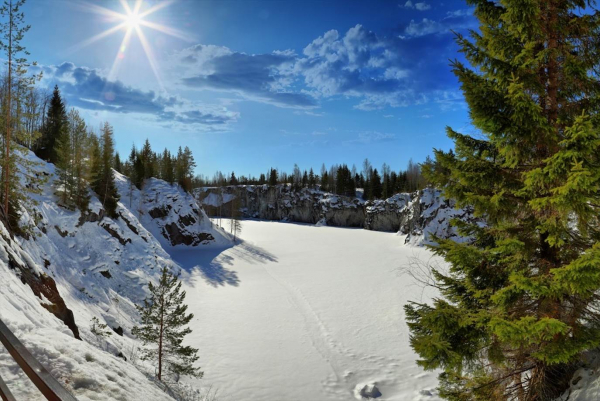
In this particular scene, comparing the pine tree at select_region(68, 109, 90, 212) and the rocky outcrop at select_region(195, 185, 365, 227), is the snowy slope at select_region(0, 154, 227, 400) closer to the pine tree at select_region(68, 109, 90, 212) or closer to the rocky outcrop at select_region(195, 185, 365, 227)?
the pine tree at select_region(68, 109, 90, 212)

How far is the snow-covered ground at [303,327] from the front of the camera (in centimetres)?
1427

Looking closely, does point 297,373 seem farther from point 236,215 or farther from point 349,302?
point 236,215

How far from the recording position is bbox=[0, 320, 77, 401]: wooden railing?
1904mm

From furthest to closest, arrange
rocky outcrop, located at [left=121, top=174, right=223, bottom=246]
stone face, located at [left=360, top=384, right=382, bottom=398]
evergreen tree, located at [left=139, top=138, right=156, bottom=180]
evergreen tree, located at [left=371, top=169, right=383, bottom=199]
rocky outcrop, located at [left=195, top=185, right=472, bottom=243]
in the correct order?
evergreen tree, located at [left=371, top=169, right=383, bottom=199] → evergreen tree, located at [left=139, top=138, right=156, bottom=180] → rocky outcrop, located at [left=195, top=185, right=472, bottom=243] → rocky outcrop, located at [left=121, top=174, right=223, bottom=246] → stone face, located at [left=360, top=384, right=382, bottom=398]

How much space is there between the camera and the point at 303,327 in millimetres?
20594

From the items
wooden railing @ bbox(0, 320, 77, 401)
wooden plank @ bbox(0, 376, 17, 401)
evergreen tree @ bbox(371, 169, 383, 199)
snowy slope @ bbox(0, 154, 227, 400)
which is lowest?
snowy slope @ bbox(0, 154, 227, 400)

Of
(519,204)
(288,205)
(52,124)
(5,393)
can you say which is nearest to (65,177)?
(52,124)

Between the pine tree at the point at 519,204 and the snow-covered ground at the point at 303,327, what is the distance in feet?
27.9

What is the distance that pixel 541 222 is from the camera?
18.6 ft

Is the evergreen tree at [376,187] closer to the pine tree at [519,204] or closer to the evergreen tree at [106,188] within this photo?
the evergreen tree at [106,188]

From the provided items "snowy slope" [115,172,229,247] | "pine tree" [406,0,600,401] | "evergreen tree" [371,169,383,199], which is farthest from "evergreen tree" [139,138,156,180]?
"evergreen tree" [371,169,383,199]

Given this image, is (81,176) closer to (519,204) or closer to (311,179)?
(519,204)

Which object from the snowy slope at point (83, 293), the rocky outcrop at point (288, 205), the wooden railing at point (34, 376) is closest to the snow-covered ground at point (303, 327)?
the snowy slope at point (83, 293)

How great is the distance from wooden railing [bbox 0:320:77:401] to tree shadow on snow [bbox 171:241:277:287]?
2887 cm
